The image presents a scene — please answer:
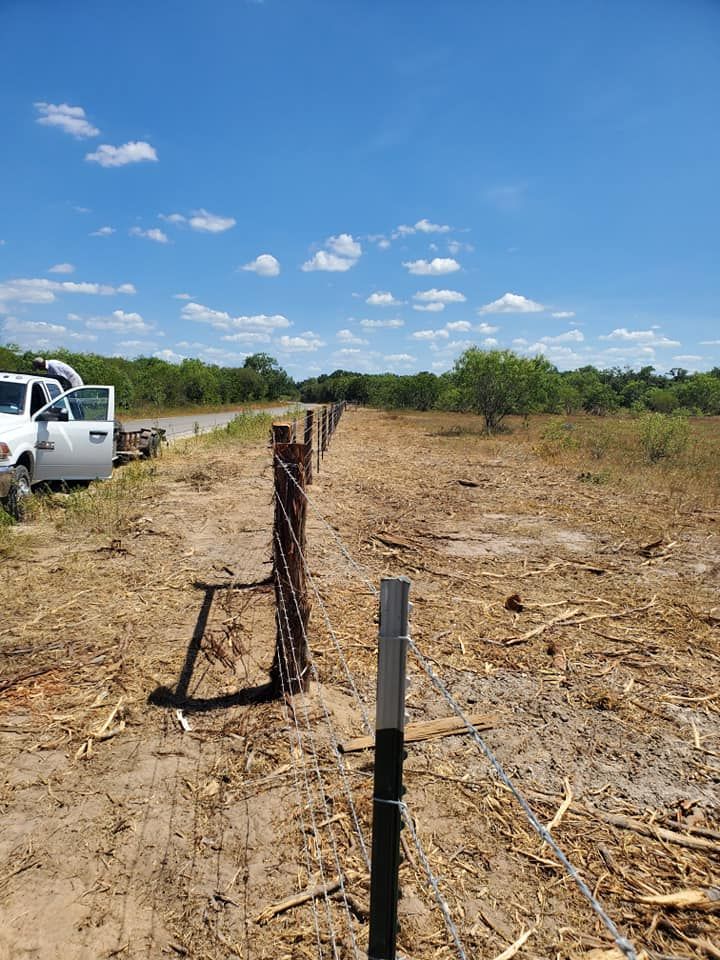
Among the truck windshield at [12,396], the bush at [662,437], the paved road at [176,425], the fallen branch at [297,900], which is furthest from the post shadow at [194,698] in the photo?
the paved road at [176,425]

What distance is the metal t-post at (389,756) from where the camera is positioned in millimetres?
1409

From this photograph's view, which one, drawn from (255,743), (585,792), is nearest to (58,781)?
(255,743)

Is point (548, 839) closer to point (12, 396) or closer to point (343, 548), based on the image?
point (343, 548)

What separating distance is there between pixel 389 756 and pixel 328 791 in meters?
1.78

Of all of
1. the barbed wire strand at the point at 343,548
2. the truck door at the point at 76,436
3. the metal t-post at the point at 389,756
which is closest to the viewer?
the metal t-post at the point at 389,756

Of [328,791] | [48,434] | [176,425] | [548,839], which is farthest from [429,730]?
[176,425]

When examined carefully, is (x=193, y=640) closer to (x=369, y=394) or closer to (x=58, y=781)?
(x=58, y=781)

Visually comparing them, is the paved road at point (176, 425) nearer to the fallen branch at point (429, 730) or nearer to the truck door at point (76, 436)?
the truck door at point (76, 436)

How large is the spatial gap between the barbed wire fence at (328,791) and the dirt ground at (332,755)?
0.02 metres

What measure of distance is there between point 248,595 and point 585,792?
11.3ft

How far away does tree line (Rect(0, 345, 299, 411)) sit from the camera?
33.2 m

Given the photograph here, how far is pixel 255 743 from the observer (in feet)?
10.9

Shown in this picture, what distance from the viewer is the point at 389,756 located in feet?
4.75

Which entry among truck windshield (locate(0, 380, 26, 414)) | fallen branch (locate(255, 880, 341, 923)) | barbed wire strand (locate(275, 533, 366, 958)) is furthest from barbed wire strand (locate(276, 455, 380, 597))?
truck windshield (locate(0, 380, 26, 414))
